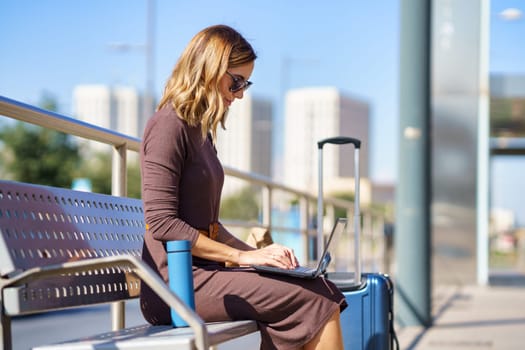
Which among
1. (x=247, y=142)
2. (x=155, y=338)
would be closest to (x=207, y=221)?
(x=155, y=338)

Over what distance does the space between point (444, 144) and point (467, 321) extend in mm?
7630

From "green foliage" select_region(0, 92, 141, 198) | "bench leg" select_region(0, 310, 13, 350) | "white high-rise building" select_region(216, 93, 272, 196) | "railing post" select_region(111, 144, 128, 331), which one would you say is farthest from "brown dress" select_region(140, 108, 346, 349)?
"white high-rise building" select_region(216, 93, 272, 196)

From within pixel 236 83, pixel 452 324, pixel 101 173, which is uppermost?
pixel 236 83

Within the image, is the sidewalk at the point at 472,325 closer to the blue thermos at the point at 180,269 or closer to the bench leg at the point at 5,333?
the blue thermos at the point at 180,269

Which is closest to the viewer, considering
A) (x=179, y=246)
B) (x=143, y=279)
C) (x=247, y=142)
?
(x=143, y=279)

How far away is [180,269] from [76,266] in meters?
0.33

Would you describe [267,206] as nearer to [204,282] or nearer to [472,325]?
[472,325]

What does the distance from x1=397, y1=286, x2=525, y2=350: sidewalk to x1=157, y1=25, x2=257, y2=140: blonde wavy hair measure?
443 centimetres

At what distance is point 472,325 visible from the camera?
8.74 m

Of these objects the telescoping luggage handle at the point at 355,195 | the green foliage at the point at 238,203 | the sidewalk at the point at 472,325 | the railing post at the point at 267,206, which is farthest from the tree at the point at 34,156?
the telescoping luggage handle at the point at 355,195

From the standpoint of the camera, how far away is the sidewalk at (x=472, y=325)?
287 inches

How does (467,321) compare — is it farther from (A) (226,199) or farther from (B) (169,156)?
(A) (226,199)

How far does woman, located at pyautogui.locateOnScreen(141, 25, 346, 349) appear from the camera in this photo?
2.85m

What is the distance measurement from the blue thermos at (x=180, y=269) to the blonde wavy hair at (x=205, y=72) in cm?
50
